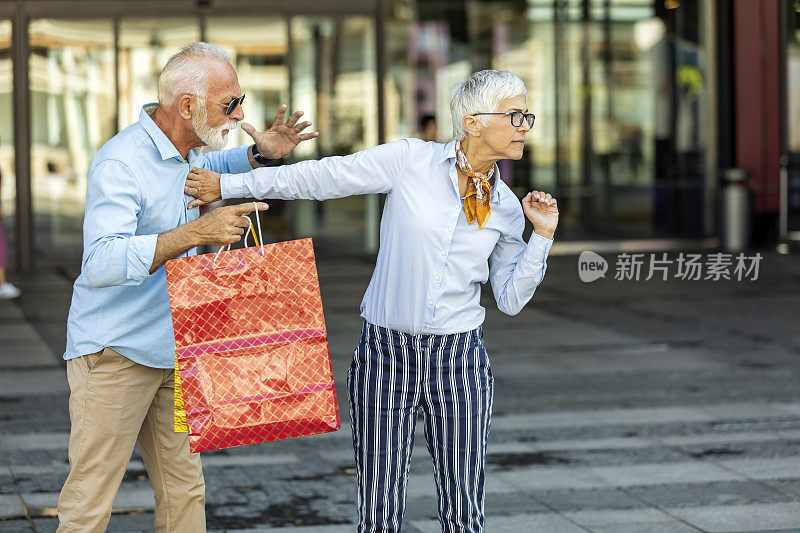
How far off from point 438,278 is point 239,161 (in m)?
0.75

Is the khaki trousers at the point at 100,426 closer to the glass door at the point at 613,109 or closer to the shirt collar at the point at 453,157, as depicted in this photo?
the shirt collar at the point at 453,157

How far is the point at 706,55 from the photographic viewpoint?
60.5 ft

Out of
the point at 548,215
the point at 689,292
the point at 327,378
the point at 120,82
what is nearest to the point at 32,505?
the point at 327,378

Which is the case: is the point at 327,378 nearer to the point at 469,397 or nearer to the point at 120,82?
the point at 469,397

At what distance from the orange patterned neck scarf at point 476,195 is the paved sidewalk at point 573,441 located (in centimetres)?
193

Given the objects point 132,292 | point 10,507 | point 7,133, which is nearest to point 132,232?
point 132,292

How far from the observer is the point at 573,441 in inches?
264

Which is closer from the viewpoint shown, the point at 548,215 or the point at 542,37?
the point at 548,215

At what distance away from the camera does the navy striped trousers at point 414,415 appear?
363cm

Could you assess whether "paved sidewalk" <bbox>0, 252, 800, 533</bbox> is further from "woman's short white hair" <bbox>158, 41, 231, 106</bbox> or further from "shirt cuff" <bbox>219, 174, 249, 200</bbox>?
"woman's short white hair" <bbox>158, 41, 231, 106</bbox>

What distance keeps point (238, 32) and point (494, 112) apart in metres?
13.7

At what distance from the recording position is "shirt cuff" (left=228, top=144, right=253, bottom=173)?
12.5ft

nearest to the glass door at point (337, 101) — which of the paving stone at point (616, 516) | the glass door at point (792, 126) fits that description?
the glass door at point (792, 126)

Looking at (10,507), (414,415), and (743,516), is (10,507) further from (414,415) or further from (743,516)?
(743,516)
